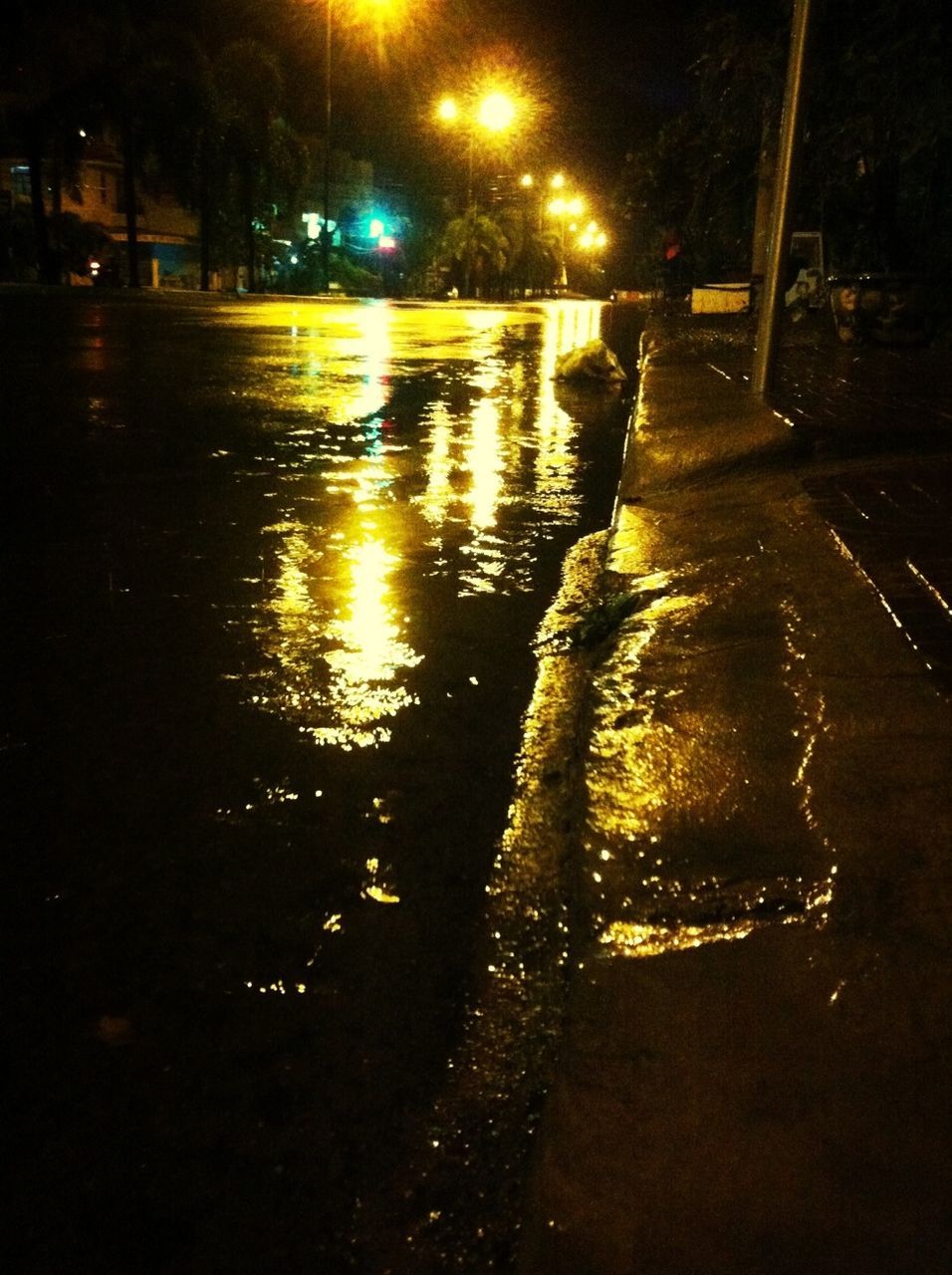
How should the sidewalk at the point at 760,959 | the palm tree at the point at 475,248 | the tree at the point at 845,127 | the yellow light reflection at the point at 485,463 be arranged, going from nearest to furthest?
the sidewalk at the point at 760,959, the yellow light reflection at the point at 485,463, the tree at the point at 845,127, the palm tree at the point at 475,248

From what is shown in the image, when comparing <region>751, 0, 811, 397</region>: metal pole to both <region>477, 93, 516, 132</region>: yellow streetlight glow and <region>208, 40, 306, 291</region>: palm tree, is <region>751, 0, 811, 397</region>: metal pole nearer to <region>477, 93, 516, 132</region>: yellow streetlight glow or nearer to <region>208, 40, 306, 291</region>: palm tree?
<region>477, 93, 516, 132</region>: yellow streetlight glow

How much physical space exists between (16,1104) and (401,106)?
A: 71.0 meters

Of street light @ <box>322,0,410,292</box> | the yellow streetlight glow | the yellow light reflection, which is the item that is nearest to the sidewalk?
the yellow light reflection

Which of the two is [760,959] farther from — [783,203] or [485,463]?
[783,203]

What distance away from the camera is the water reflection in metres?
3.33

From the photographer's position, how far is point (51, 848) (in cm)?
232

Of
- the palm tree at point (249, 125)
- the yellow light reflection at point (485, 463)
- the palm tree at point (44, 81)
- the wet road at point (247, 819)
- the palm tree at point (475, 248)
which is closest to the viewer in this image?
the wet road at point (247, 819)

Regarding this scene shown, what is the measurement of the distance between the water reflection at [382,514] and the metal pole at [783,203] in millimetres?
1538

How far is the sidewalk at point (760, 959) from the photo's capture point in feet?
4.39

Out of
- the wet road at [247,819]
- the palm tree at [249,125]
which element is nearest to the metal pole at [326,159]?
the palm tree at [249,125]

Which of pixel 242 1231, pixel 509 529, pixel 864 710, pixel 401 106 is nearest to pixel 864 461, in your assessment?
pixel 509 529

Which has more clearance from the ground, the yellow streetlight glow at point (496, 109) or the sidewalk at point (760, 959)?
the yellow streetlight glow at point (496, 109)

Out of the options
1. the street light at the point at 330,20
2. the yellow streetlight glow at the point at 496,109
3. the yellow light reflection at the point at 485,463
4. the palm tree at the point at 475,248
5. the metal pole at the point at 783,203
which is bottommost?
the yellow light reflection at the point at 485,463

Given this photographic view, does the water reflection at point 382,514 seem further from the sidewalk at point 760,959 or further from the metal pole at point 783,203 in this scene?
the metal pole at point 783,203
